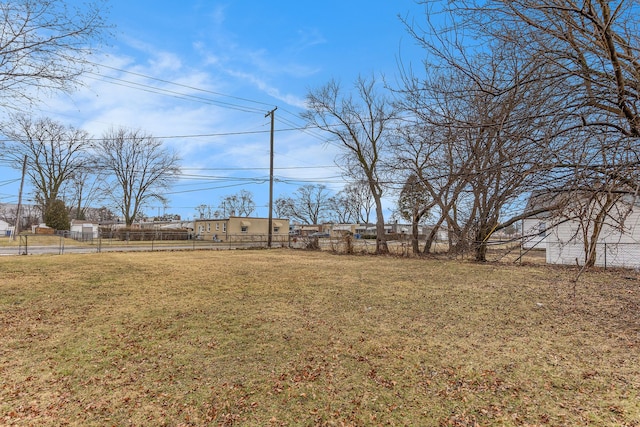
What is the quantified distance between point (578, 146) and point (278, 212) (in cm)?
5028

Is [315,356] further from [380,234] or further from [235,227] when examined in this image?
[235,227]

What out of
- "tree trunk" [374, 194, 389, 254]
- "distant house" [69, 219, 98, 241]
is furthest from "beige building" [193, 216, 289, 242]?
"tree trunk" [374, 194, 389, 254]

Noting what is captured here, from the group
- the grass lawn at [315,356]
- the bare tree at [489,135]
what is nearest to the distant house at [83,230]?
the grass lawn at [315,356]

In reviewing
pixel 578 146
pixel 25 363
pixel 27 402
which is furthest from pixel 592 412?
pixel 25 363

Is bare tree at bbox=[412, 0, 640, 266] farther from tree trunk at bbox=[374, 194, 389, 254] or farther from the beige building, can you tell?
the beige building

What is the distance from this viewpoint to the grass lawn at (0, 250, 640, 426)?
274cm

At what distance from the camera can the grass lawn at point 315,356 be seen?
274 cm

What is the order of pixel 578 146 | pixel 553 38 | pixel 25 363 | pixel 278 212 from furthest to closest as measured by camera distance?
pixel 278 212 → pixel 25 363 → pixel 553 38 → pixel 578 146

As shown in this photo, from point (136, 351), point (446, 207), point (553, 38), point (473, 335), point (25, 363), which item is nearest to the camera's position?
point (553, 38)

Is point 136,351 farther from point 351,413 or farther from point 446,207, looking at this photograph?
point 446,207

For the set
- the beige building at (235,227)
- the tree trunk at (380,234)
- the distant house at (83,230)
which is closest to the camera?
the tree trunk at (380,234)

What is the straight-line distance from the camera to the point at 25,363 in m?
3.62

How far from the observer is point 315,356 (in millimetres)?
3832

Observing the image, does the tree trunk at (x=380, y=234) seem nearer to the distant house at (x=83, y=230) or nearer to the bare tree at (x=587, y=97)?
the bare tree at (x=587, y=97)
